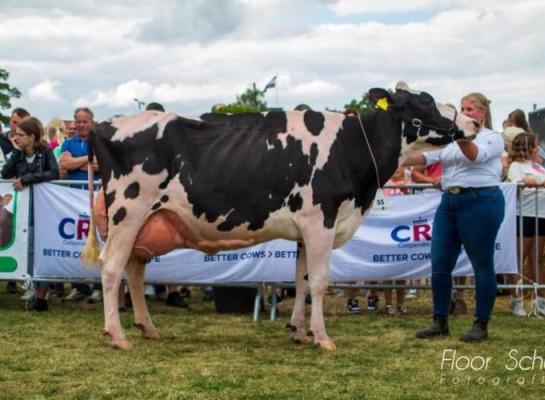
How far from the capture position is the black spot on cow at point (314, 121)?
7371 mm

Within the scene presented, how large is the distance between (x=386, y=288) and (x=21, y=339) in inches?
164

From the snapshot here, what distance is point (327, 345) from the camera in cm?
713

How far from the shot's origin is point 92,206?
25.5ft

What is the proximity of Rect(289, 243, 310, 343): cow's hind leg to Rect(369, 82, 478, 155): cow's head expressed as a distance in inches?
55.9

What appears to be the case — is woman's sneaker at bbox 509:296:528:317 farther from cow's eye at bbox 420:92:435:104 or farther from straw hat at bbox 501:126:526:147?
cow's eye at bbox 420:92:435:104

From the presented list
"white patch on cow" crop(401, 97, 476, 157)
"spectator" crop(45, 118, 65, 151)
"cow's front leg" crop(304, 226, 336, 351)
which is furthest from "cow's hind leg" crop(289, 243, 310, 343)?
"spectator" crop(45, 118, 65, 151)

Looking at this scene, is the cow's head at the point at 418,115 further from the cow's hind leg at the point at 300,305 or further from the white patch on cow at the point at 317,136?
the cow's hind leg at the point at 300,305

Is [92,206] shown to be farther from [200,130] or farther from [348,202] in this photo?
[348,202]

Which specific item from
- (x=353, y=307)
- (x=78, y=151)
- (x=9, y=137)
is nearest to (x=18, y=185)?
(x=78, y=151)

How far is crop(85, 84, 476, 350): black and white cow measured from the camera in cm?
716

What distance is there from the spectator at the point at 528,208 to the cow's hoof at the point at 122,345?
483cm

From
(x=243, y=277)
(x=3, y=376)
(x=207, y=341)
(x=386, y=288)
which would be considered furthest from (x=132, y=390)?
(x=386, y=288)

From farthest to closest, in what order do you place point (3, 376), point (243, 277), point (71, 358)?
point (243, 277) → point (71, 358) → point (3, 376)

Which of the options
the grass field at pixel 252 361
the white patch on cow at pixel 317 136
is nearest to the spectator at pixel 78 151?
the grass field at pixel 252 361
